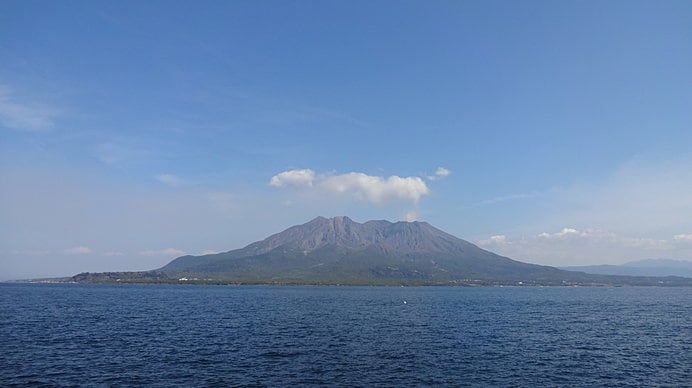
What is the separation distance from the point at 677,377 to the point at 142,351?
57898 millimetres

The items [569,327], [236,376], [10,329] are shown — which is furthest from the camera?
[569,327]

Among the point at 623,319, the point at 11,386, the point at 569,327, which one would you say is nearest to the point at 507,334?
the point at 569,327

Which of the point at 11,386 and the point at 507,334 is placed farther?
the point at 507,334

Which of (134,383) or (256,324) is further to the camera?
(256,324)

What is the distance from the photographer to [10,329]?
2862 inches

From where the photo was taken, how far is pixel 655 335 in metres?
73.9

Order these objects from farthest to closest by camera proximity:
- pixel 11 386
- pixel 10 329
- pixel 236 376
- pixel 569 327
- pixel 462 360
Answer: pixel 569 327, pixel 10 329, pixel 462 360, pixel 236 376, pixel 11 386

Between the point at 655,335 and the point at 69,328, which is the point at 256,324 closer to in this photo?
the point at 69,328

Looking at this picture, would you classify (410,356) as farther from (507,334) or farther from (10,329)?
(10,329)

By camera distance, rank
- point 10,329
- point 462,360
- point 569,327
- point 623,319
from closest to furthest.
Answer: point 462,360 → point 10,329 → point 569,327 → point 623,319

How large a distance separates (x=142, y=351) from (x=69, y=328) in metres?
29.0

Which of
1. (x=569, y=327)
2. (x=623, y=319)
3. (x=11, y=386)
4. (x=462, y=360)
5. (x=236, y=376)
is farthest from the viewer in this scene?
(x=623, y=319)

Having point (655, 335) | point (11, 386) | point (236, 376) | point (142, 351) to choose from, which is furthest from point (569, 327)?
Answer: point (11, 386)

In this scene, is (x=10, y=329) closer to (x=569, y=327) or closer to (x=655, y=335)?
(x=569, y=327)
